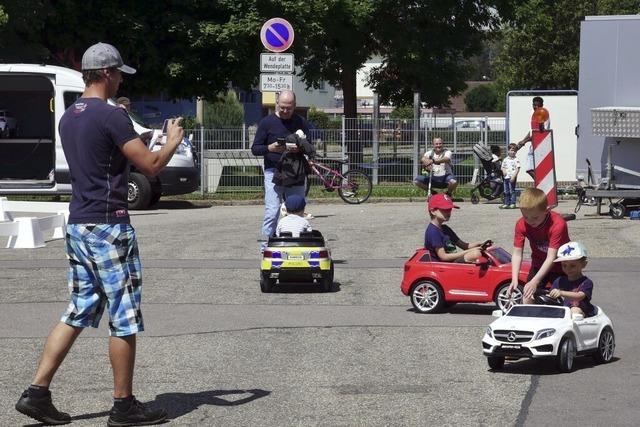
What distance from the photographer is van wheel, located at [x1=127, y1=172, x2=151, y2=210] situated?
2398 cm

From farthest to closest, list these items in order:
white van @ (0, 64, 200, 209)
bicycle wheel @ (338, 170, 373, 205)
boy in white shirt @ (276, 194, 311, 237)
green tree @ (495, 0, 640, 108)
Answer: green tree @ (495, 0, 640, 108)
bicycle wheel @ (338, 170, 373, 205)
white van @ (0, 64, 200, 209)
boy in white shirt @ (276, 194, 311, 237)

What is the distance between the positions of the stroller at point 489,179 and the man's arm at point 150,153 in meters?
19.3

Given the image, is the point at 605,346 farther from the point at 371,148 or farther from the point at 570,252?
the point at 371,148

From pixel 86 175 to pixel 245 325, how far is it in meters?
4.06

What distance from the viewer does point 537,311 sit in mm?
8898

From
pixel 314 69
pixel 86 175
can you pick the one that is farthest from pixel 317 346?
pixel 314 69

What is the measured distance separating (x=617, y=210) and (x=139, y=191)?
870 cm

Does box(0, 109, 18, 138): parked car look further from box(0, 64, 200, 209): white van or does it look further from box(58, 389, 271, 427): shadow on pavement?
box(58, 389, 271, 427): shadow on pavement

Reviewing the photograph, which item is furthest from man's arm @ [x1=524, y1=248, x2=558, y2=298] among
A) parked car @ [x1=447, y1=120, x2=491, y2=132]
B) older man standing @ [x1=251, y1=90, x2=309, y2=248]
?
parked car @ [x1=447, y1=120, x2=491, y2=132]

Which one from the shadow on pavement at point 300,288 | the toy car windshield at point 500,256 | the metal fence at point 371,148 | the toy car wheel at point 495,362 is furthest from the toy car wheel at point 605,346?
A: the metal fence at point 371,148

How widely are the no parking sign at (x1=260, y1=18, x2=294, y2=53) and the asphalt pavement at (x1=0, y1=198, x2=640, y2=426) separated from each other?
209 inches

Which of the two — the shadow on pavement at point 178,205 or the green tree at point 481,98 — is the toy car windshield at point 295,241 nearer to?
the shadow on pavement at point 178,205

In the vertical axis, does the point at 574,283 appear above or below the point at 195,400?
above

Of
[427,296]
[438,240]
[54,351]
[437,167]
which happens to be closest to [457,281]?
[427,296]
